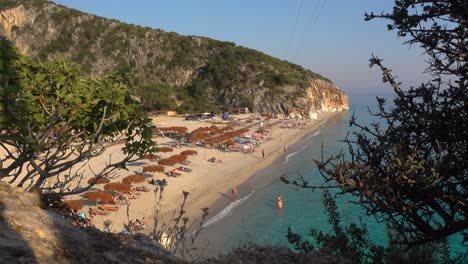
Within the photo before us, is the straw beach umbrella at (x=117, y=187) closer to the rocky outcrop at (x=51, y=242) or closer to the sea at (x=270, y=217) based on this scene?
the sea at (x=270, y=217)

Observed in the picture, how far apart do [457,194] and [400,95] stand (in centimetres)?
117

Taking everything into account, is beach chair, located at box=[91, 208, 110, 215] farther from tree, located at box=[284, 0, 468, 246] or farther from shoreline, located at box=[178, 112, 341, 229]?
tree, located at box=[284, 0, 468, 246]

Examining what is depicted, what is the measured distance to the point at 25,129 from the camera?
4984mm

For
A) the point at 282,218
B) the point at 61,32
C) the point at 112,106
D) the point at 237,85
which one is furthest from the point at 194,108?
the point at 112,106

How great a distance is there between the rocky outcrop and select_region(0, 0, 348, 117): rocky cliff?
280ft

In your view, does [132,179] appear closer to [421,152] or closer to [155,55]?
[421,152]

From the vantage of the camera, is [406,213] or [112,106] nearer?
[406,213]

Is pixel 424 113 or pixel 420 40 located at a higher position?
pixel 420 40

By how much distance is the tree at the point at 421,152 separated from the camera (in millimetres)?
3484

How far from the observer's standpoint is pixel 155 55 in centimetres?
9875

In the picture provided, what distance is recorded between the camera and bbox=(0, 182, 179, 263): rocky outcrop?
3.05m

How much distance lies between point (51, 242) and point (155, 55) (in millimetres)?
99485

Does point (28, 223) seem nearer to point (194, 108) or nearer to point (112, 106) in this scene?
point (112, 106)

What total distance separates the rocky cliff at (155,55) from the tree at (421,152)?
85.4 m
